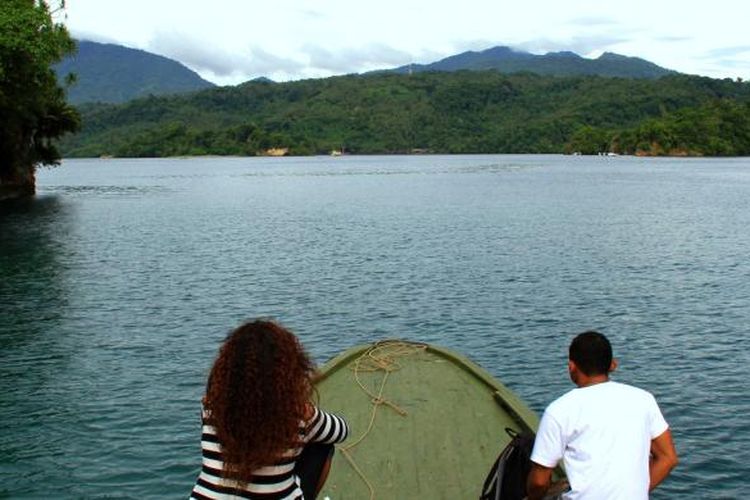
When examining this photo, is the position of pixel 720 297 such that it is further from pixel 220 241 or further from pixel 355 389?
pixel 220 241

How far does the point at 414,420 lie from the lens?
1031cm

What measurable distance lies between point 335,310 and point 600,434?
746 inches

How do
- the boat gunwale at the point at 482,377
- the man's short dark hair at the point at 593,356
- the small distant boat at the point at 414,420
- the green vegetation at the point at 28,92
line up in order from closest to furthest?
the man's short dark hair at the point at 593,356, the small distant boat at the point at 414,420, the boat gunwale at the point at 482,377, the green vegetation at the point at 28,92

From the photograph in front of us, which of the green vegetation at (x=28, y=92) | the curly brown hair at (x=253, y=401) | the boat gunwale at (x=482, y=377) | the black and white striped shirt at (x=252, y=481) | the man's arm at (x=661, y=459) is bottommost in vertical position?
the boat gunwale at (x=482, y=377)

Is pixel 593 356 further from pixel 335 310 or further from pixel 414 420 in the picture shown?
pixel 335 310

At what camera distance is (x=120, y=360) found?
18531 millimetres

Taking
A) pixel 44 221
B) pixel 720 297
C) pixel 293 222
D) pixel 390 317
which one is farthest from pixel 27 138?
pixel 720 297

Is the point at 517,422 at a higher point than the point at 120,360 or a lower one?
higher

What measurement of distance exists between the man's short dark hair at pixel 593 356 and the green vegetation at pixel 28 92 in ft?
121

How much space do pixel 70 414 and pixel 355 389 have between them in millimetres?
6636

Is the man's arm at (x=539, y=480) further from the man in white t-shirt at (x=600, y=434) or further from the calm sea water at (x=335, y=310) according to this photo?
the calm sea water at (x=335, y=310)

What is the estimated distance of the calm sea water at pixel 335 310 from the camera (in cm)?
1340

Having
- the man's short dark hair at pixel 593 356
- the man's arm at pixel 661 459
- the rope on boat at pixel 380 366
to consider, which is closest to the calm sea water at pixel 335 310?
the rope on boat at pixel 380 366

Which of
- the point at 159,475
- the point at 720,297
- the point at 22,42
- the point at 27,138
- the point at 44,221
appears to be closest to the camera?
the point at 159,475
